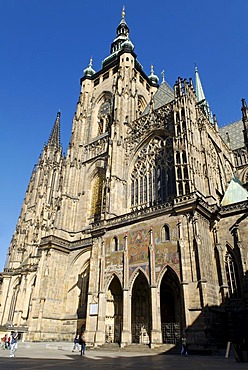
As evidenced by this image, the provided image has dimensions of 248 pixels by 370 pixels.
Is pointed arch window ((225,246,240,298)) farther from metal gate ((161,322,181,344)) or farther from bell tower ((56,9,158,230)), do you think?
bell tower ((56,9,158,230))

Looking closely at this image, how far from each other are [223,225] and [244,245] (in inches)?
71.0

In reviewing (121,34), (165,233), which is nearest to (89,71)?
(121,34)

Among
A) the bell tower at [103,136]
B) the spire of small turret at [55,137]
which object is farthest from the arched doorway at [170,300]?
the spire of small turret at [55,137]

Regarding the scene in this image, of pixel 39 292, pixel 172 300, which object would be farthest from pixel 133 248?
pixel 39 292

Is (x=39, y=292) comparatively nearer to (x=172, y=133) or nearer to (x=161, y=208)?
(x=161, y=208)

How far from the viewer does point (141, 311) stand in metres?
19.1

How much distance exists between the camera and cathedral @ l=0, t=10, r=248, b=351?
15938mm

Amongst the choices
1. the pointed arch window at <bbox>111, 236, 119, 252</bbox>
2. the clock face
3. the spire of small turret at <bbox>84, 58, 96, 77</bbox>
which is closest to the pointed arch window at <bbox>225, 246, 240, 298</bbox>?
the pointed arch window at <bbox>111, 236, 119, 252</bbox>

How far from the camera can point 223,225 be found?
1842 cm

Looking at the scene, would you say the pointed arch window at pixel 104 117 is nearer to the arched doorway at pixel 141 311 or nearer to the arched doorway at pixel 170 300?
the arched doorway at pixel 141 311

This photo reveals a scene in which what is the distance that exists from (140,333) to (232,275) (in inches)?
260

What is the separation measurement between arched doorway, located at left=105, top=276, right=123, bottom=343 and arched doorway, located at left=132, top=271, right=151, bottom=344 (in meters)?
0.94

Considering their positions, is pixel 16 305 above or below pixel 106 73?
below

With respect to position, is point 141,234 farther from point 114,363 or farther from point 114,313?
point 114,363
